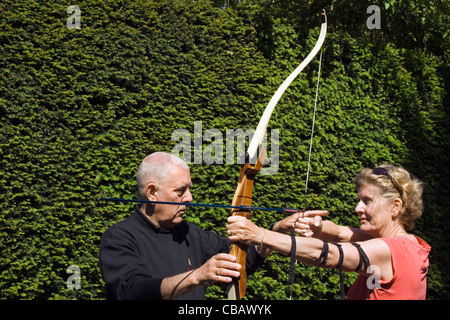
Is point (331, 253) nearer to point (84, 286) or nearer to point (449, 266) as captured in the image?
point (84, 286)

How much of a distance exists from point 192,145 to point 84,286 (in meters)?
1.72

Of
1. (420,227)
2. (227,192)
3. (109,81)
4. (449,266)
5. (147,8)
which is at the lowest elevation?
(449,266)

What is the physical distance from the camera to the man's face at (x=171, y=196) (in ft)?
A: 9.32

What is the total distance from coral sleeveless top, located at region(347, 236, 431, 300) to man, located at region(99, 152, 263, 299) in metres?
0.68

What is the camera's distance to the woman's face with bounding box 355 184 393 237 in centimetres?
285

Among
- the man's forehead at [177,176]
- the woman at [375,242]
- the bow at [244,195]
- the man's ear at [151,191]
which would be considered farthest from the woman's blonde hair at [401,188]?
the man's ear at [151,191]

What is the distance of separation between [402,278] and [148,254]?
137cm

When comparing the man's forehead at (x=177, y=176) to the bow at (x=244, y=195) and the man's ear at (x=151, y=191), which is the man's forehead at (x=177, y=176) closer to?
the man's ear at (x=151, y=191)

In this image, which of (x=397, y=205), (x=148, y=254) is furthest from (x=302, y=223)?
(x=148, y=254)

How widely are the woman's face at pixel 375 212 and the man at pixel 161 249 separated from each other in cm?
67

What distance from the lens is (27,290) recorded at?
4250 mm

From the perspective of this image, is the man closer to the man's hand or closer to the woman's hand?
the man's hand

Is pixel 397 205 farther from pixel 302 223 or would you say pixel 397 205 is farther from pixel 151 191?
pixel 151 191
